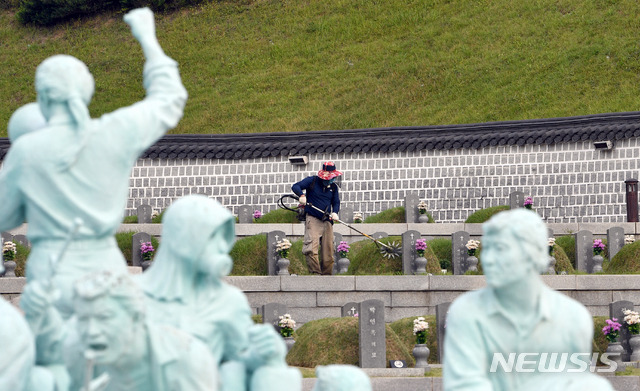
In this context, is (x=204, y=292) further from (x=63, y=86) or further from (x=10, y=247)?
(x=10, y=247)

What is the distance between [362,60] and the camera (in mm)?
32031

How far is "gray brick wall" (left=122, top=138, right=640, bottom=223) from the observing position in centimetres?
2288

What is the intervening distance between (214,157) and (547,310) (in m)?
19.0

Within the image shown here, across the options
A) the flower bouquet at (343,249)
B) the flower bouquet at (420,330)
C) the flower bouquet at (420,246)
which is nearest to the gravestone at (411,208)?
the flower bouquet at (343,249)

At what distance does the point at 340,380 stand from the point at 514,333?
707 mm

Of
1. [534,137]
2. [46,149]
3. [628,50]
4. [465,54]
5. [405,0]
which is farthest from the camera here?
[405,0]

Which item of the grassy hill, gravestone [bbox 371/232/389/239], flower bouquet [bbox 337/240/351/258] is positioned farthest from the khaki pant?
the grassy hill

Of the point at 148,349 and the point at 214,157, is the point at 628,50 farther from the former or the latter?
the point at 148,349

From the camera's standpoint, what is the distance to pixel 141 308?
16.0ft

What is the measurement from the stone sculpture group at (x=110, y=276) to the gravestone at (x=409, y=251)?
9.45 metres

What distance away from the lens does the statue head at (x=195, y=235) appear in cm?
544

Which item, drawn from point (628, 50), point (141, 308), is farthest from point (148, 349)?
point (628, 50)

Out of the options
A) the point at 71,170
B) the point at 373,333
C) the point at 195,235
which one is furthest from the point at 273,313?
the point at 195,235

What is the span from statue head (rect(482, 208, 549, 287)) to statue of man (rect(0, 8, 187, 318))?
6.24ft
